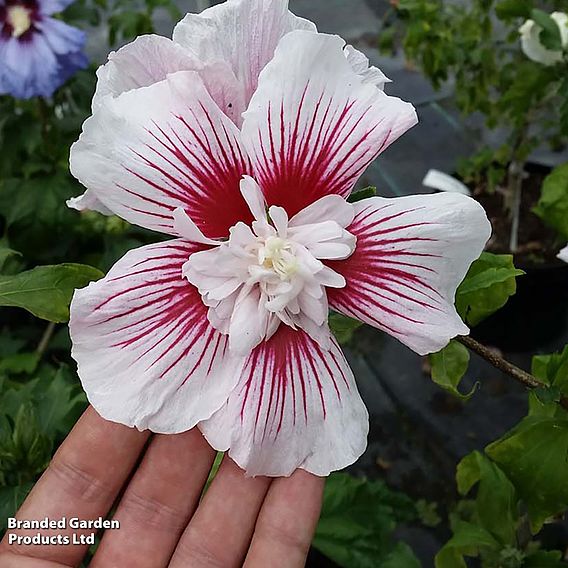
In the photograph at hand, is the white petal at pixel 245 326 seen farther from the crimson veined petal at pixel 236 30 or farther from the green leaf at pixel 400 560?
the green leaf at pixel 400 560

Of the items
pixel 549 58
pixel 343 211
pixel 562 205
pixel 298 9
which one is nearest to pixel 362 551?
pixel 562 205

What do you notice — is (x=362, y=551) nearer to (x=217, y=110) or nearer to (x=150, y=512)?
(x=150, y=512)

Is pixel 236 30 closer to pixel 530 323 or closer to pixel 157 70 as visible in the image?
pixel 157 70

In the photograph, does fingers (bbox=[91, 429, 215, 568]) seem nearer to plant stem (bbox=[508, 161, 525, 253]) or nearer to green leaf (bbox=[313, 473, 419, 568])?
green leaf (bbox=[313, 473, 419, 568])

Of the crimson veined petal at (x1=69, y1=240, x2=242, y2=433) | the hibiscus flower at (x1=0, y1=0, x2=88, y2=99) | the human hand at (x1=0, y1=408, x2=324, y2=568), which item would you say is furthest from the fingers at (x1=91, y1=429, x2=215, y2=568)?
the hibiscus flower at (x1=0, y1=0, x2=88, y2=99)

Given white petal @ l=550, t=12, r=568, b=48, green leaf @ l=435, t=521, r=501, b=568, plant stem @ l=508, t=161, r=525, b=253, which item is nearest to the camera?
green leaf @ l=435, t=521, r=501, b=568

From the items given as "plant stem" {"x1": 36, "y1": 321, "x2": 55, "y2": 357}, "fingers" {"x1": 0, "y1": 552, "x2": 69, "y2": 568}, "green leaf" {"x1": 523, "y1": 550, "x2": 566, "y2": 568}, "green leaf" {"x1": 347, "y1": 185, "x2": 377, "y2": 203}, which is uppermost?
"green leaf" {"x1": 347, "y1": 185, "x2": 377, "y2": 203}
